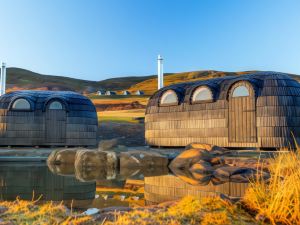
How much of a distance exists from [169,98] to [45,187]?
54.8 ft

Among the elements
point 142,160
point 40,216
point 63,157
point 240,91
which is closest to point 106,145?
point 63,157

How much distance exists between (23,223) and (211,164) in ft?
42.1

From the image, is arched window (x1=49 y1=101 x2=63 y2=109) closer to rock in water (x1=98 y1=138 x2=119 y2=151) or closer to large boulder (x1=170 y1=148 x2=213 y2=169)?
rock in water (x1=98 y1=138 x2=119 y2=151)

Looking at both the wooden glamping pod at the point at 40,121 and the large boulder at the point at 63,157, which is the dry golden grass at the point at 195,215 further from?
the wooden glamping pod at the point at 40,121

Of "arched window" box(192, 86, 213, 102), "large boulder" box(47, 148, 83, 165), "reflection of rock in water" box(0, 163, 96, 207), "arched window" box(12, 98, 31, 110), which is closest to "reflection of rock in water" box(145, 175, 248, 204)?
"reflection of rock in water" box(0, 163, 96, 207)

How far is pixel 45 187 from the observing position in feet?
39.3

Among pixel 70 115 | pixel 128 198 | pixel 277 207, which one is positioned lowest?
pixel 128 198

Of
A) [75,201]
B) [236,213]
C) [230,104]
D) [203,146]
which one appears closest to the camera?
[236,213]

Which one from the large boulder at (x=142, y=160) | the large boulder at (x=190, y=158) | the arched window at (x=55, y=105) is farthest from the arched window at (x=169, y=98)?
the large boulder at (x=190, y=158)

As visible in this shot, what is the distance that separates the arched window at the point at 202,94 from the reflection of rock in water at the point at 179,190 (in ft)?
40.4

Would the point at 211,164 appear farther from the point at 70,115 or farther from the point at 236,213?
the point at 70,115

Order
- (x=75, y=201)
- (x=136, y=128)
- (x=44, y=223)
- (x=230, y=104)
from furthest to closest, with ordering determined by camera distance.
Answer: (x=136, y=128) → (x=230, y=104) → (x=75, y=201) → (x=44, y=223)

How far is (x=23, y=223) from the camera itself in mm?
5461

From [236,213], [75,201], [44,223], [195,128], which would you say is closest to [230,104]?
[195,128]
